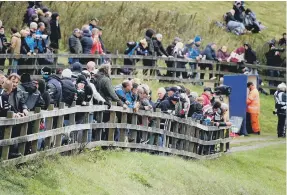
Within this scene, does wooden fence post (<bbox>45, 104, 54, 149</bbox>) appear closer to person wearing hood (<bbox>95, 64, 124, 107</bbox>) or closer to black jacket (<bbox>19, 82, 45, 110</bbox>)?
black jacket (<bbox>19, 82, 45, 110</bbox>)

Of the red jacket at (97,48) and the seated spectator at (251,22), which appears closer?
the red jacket at (97,48)

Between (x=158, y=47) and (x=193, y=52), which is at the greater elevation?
(x=158, y=47)

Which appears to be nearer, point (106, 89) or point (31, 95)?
point (31, 95)

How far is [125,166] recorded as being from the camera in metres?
21.6

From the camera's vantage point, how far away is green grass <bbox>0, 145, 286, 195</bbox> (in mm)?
18266

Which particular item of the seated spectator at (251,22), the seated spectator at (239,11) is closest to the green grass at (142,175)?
the seated spectator at (239,11)

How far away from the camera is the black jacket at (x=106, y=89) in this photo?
22.7 m

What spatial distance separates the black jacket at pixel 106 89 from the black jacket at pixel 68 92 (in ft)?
4.44

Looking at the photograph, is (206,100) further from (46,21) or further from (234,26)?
(234,26)

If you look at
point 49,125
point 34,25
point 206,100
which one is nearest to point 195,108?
point 206,100

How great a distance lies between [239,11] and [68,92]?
27070 millimetres

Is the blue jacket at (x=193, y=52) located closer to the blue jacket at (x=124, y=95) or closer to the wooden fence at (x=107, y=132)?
the wooden fence at (x=107, y=132)

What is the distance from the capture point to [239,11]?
47469 mm

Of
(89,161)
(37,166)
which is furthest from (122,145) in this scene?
(37,166)
